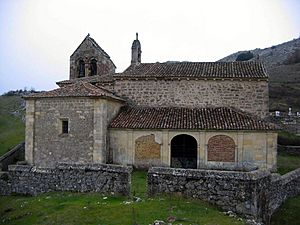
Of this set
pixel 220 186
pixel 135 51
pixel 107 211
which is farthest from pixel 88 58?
pixel 220 186

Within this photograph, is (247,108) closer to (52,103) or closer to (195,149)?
(195,149)

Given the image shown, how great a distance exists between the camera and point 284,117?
36.9 meters

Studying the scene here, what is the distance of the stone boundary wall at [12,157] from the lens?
2278 cm

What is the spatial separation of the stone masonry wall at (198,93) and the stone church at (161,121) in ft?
0.21

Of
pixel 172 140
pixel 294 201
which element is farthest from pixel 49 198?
pixel 172 140

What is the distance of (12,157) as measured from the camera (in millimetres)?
24125

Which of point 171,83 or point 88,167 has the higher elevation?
point 171,83

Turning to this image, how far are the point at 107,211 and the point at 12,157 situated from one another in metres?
17.9

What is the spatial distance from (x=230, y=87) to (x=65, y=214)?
1646 centimetres

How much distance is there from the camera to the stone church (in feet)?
64.3

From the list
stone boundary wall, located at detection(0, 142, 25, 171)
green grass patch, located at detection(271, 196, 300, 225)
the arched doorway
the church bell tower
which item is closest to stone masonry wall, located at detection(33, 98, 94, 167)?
stone boundary wall, located at detection(0, 142, 25, 171)

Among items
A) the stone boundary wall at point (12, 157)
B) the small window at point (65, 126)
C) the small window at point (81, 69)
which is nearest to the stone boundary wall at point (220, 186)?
the small window at point (65, 126)

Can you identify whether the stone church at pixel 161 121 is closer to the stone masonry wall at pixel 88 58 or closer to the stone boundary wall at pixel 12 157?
the stone boundary wall at pixel 12 157

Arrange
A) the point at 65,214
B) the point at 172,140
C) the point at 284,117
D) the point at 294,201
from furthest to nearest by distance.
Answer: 1. the point at 284,117
2. the point at 172,140
3. the point at 294,201
4. the point at 65,214
